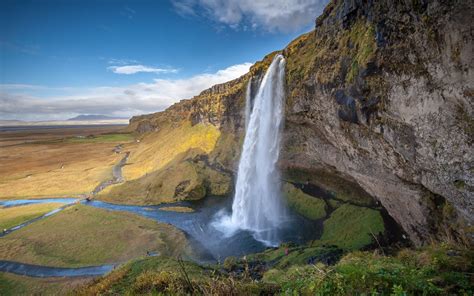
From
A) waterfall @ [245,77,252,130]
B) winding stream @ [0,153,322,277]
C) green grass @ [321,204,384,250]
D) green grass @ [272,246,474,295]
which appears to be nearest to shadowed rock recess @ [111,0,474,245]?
green grass @ [321,204,384,250]

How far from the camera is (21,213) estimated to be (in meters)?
35.8

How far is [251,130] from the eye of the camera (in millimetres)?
34000

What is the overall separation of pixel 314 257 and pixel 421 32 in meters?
14.4

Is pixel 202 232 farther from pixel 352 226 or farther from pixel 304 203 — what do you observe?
pixel 352 226

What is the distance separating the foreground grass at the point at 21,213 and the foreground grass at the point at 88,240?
3.85 metres

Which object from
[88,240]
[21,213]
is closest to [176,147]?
[21,213]

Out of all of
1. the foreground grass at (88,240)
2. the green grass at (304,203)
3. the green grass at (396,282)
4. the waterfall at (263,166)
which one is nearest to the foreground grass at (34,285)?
the foreground grass at (88,240)

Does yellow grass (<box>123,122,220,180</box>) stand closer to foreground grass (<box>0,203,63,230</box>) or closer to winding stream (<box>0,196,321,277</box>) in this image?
winding stream (<box>0,196,321,277</box>)

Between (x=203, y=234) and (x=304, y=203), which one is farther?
(x=304, y=203)

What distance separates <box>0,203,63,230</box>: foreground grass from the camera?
32625mm

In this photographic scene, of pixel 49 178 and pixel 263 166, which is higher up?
pixel 263 166

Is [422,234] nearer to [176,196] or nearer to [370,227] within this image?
[370,227]

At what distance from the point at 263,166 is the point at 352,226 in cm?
1314

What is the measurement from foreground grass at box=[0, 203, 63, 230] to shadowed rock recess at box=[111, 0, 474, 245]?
3621 centimetres
